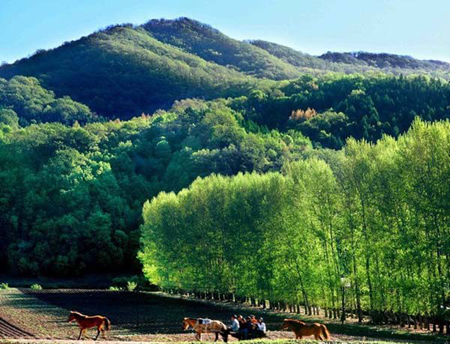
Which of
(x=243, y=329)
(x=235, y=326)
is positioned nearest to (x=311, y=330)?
(x=243, y=329)

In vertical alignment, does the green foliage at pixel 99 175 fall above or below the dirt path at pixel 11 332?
above

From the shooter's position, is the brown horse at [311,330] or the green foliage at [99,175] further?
the green foliage at [99,175]

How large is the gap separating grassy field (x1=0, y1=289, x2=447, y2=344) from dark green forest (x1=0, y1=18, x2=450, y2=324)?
421cm

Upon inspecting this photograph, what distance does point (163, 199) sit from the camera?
9856 cm

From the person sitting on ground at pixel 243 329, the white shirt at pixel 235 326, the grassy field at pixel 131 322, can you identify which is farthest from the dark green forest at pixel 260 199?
the white shirt at pixel 235 326

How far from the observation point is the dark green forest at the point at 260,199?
47281 millimetres

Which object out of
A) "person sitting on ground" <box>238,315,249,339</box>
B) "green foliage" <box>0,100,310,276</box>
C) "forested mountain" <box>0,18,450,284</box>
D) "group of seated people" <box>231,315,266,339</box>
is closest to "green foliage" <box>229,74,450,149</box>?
"forested mountain" <box>0,18,450,284</box>

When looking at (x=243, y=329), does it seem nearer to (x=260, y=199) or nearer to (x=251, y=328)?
(x=251, y=328)

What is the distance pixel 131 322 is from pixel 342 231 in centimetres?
1881

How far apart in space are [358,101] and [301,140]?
27.8m

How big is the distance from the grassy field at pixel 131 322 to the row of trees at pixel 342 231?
9.93 feet

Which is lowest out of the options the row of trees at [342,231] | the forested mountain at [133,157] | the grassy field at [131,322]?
the grassy field at [131,322]

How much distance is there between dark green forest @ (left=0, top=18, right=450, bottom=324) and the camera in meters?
47.3

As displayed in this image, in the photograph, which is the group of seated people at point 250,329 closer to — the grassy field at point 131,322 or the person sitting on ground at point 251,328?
the person sitting on ground at point 251,328
